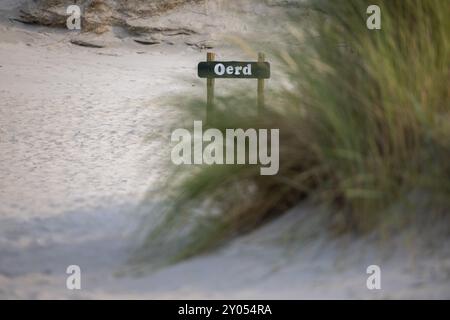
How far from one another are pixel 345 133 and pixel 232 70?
5.12ft

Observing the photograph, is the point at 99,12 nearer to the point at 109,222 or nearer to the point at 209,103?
the point at 109,222

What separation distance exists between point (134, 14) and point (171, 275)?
10.6 m

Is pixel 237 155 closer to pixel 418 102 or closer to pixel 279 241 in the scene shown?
pixel 279 241

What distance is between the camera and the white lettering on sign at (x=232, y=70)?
201 inches

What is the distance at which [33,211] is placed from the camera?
545 centimetres

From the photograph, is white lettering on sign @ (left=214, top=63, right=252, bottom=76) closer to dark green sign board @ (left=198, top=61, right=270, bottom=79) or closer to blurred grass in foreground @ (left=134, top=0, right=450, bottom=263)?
dark green sign board @ (left=198, top=61, right=270, bottom=79)

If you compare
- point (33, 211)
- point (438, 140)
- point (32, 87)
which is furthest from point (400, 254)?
point (32, 87)

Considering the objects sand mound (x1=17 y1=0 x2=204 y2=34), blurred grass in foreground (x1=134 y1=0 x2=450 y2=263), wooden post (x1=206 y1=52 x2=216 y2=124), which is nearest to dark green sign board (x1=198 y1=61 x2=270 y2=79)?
wooden post (x1=206 y1=52 x2=216 y2=124)

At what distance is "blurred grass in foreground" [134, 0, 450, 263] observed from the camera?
12.0 ft

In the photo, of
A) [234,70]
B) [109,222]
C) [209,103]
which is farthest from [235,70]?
[109,222]

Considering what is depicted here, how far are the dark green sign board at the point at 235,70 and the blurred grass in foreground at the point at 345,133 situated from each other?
1.72ft

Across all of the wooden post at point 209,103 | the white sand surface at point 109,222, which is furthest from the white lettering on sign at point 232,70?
the wooden post at point 209,103

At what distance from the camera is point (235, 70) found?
203 inches

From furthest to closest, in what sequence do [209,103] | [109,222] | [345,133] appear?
[109,222]
[209,103]
[345,133]
